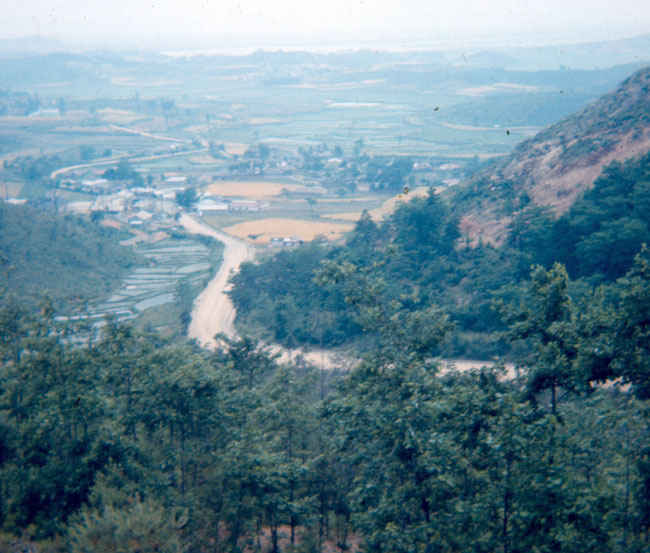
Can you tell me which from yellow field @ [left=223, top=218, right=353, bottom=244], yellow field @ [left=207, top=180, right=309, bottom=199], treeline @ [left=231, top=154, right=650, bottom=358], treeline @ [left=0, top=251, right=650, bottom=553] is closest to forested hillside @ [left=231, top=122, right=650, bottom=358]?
treeline @ [left=231, top=154, right=650, bottom=358]

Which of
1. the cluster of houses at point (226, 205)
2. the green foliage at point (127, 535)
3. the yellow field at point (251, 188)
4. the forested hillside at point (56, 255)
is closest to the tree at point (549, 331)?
the green foliage at point (127, 535)

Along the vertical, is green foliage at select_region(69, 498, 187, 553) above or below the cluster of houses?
above

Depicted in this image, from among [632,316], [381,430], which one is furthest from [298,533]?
[632,316]

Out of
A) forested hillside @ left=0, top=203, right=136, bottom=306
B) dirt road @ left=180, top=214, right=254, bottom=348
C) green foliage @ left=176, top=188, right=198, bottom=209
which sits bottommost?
dirt road @ left=180, top=214, right=254, bottom=348

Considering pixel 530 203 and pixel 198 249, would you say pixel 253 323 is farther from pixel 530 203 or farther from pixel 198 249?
pixel 198 249

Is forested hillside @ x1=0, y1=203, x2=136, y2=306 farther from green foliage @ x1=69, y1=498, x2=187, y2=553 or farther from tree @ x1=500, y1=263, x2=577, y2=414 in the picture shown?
tree @ x1=500, y1=263, x2=577, y2=414

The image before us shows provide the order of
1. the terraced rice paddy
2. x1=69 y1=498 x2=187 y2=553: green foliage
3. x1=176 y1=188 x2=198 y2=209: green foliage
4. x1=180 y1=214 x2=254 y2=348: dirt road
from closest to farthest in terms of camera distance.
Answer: x1=69 y1=498 x2=187 y2=553: green foliage < x1=180 y1=214 x2=254 y2=348: dirt road < the terraced rice paddy < x1=176 y1=188 x2=198 y2=209: green foliage
